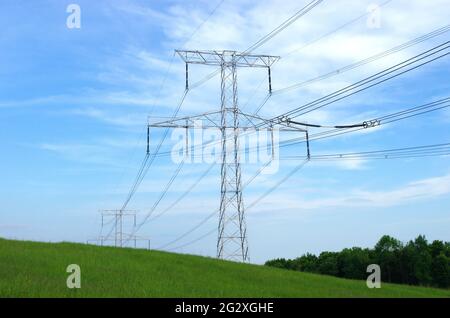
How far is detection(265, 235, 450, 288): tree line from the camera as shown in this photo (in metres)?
113

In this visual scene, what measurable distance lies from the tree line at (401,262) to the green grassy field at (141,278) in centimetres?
7997

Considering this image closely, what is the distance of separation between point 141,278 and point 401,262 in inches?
4128

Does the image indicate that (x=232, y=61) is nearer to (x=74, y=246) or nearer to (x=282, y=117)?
(x=282, y=117)

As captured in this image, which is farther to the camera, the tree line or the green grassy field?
the tree line

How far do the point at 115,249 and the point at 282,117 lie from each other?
1272 centimetres

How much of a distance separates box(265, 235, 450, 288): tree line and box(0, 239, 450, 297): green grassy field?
79972mm

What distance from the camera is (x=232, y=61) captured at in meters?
44.0

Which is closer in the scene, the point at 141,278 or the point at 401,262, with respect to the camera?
the point at 141,278

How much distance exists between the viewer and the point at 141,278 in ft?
74.4

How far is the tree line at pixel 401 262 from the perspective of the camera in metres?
113

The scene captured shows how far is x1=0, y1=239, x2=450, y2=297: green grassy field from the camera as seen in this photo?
1909cm

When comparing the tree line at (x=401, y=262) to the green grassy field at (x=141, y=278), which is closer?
the green grassy field at (x=141, y=278)
